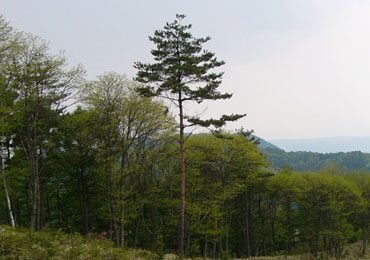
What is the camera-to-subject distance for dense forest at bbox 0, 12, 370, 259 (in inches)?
651

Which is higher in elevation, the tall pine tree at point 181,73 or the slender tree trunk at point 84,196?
the tall pine tree at point 181,73

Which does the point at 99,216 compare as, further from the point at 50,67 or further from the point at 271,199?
the point at 271,199

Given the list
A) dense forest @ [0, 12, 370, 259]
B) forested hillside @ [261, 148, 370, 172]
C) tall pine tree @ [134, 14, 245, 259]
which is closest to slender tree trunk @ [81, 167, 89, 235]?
dense forest @ [0, 12, 370, 259]

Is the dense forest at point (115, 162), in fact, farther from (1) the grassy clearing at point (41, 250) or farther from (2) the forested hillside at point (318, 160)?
(2) the forested hillside at point (318, 160)

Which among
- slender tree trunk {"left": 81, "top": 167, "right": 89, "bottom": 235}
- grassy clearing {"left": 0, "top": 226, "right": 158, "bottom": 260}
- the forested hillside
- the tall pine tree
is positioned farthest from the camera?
the forested hillside

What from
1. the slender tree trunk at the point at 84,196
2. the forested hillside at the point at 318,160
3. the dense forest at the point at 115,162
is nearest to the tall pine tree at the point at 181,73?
the dense forest at the point at 115,162

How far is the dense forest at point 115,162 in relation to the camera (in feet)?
54.3

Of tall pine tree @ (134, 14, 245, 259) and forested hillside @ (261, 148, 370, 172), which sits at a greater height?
tall pine tree @ (134, 14, 245, 259)

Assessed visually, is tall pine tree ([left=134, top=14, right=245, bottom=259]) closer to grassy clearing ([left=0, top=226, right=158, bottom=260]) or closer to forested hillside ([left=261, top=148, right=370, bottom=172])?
grassy clearing ([left=0, top=226, right=158, bottom=260])

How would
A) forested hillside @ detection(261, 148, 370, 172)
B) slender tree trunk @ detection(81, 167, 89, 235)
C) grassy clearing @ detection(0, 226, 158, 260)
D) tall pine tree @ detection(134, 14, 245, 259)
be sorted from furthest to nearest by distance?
1. forested hillside @ detection(261, 148, 370, 172)
2. slender tree trunk @ detection(81, 167, 89, 235)
3. tall pine tree @ detection(134, 14, 245, 259)
4. grassy clearing @ detection(0, 226, 158, 260)

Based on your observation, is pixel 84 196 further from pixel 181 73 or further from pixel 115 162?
pixel 181 73

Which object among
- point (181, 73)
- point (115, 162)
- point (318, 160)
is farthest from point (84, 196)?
point (318, 160)

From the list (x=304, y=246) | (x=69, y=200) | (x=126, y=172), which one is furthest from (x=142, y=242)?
(x=304, y=246)

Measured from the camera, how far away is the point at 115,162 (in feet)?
69.1
